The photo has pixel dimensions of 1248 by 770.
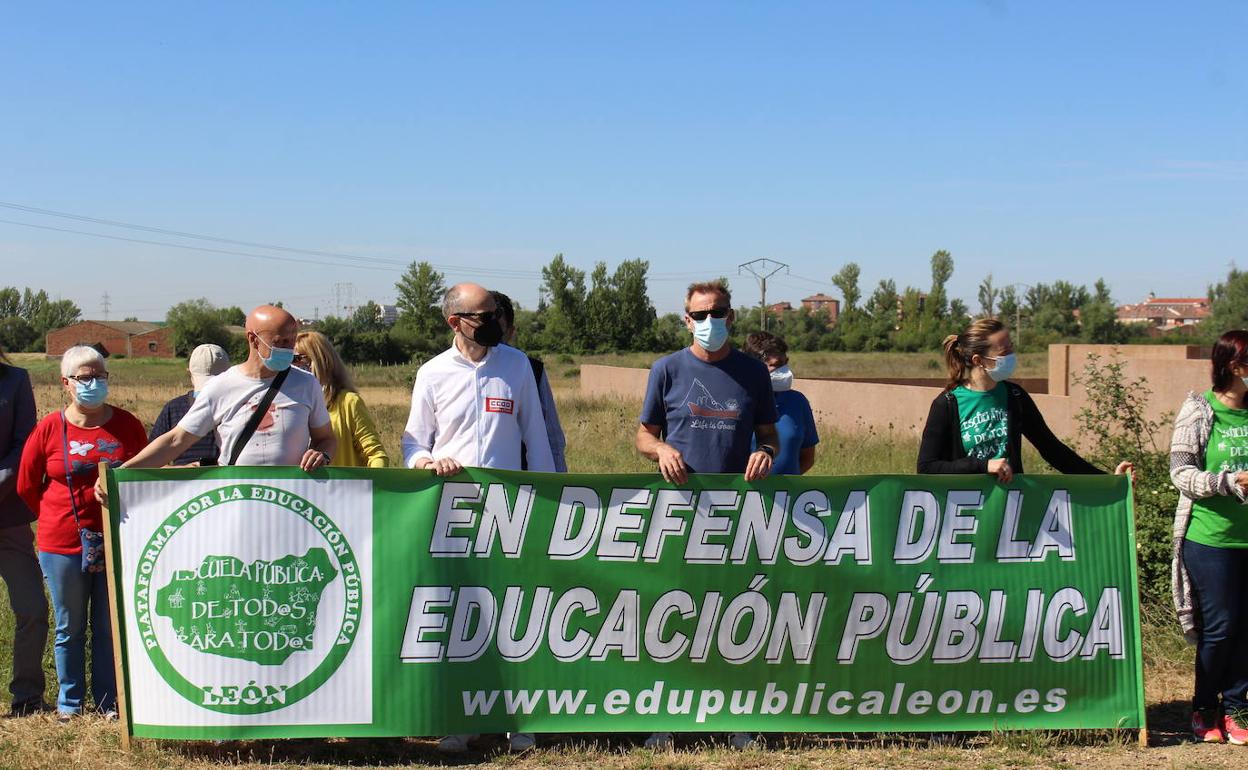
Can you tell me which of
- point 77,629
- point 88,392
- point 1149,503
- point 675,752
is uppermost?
point 88,392

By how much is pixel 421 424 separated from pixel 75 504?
5.18 feet

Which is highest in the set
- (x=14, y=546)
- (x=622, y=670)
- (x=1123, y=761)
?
(x=14, y=546)

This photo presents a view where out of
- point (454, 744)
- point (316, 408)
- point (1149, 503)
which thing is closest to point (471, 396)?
point (316, 408)

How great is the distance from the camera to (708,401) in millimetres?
5094

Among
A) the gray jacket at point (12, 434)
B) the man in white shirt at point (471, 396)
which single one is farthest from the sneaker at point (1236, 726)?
the gray jacket at point (12, 434)

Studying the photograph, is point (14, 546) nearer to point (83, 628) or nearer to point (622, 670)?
point (83, 628)

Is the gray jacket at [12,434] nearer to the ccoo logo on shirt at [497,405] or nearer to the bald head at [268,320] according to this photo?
the bald head at [268,320]

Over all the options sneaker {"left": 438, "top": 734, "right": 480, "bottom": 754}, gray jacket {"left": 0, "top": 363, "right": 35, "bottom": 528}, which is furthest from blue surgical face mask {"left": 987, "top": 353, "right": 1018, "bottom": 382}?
gray jacket {"left": 0, "top": 363, "right": 35, "bottom": 528}

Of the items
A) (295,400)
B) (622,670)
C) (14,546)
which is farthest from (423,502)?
(14,546)

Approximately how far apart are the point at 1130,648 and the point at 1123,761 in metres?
0.53

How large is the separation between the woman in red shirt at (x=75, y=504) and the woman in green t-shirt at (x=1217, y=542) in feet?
15.5

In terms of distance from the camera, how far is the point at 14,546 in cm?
554

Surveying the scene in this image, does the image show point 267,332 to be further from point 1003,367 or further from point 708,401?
point 1003,367

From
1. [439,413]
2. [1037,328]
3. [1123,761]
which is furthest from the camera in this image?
[1037,328]
